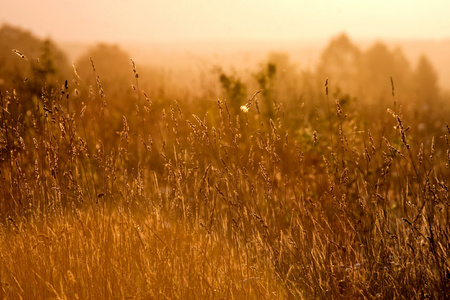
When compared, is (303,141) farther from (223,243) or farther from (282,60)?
(282,60)

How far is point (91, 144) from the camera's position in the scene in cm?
651

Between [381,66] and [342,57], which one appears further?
[381,66]

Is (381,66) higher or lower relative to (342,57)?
lower

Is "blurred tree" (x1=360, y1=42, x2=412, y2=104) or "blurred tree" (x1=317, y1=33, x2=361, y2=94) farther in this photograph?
Result: "blurred tree" (x1=360, y1=42, x2=412, y2=104)

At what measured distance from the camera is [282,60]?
70.9 ft

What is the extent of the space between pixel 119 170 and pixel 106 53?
16.9 m

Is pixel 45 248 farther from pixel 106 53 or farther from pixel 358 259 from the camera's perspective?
pixel 106 53

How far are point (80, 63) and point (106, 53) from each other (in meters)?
1.13

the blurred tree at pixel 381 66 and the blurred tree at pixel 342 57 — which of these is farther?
the blurred tree at pixel 381 66

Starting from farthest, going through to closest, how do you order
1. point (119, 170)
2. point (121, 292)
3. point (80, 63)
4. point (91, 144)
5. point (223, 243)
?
point (80, 63) → point (91, 144) → point (119, 170) → point (223, 243) → point (121, 292)

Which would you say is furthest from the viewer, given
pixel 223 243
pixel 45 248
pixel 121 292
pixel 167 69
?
pixel 167 69

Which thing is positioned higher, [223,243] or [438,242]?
[438,242]

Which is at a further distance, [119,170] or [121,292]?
[119,170]

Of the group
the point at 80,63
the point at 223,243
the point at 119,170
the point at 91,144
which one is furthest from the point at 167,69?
the point at 80,63
